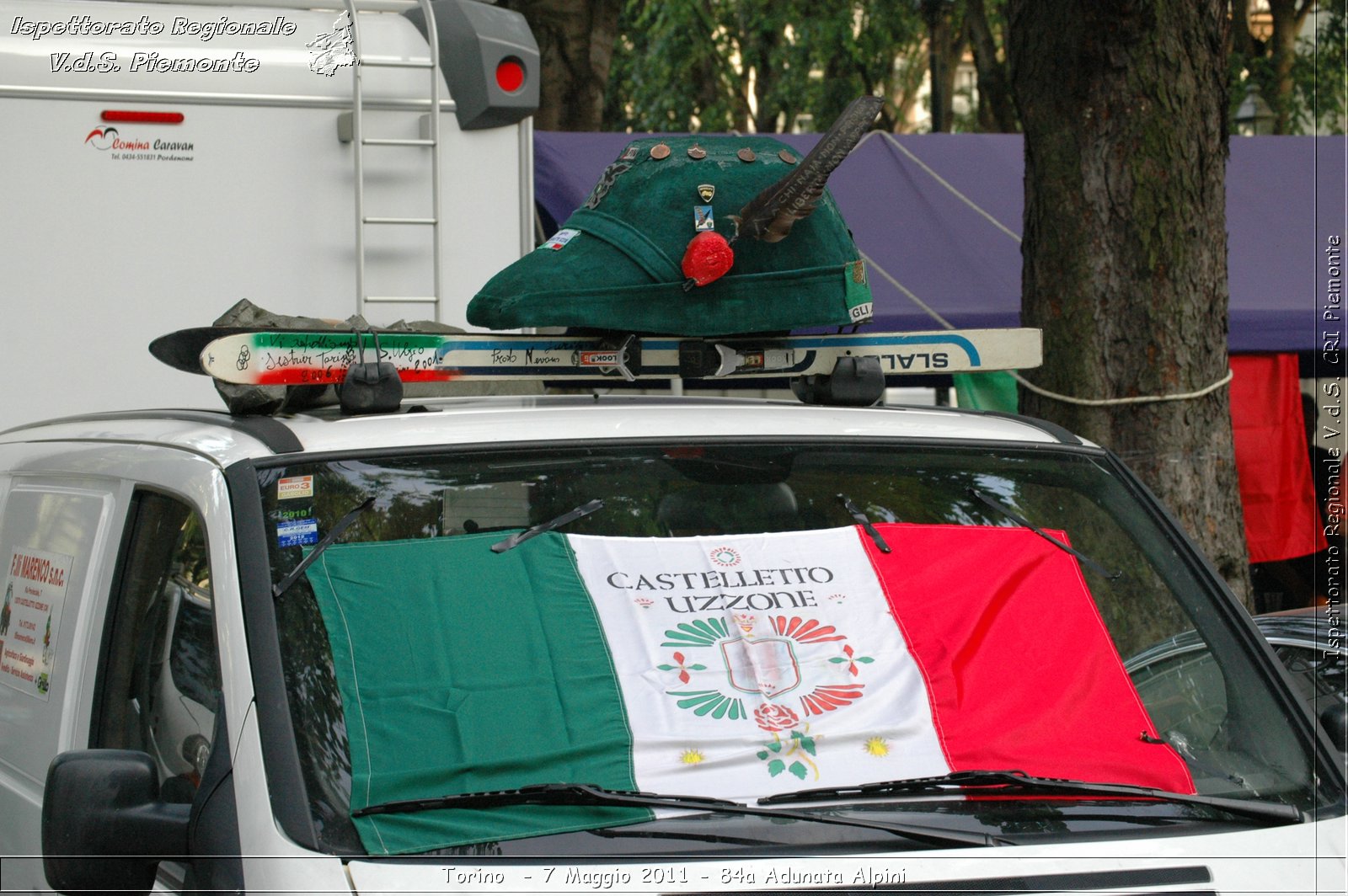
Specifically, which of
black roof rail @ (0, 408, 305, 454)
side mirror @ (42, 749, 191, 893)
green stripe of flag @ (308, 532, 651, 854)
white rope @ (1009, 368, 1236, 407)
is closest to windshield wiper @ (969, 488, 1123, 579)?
green stripe of flag @ (308, 532, 651, 854)

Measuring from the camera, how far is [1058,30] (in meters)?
4.96

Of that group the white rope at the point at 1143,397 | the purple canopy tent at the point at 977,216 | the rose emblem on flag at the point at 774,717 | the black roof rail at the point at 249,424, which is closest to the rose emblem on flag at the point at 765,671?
the rose emblem on flag at the point at 774,717

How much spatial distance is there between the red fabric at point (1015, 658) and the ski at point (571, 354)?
22.5 inches

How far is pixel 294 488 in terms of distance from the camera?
229cm

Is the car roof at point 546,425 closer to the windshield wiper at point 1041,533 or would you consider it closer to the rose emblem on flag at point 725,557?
the windshield wiper at point 1041,533

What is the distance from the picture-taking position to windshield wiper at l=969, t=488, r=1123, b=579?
2570 mm

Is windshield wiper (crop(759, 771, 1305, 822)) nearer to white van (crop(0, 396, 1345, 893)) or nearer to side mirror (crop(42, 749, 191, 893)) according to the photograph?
white van (crop(0, 396, 1345, 893))

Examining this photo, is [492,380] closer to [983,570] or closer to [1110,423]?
[983,570]

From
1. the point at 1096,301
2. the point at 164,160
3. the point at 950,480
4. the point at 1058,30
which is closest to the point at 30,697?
the point at 950,480

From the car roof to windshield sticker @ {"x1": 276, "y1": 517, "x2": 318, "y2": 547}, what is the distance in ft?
0.48

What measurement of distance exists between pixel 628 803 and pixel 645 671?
0.24 m

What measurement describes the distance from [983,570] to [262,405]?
131cm

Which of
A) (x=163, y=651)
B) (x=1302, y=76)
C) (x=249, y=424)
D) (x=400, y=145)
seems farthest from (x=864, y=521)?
(x=1302, y=76)

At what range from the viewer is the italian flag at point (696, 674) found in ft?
6.67
